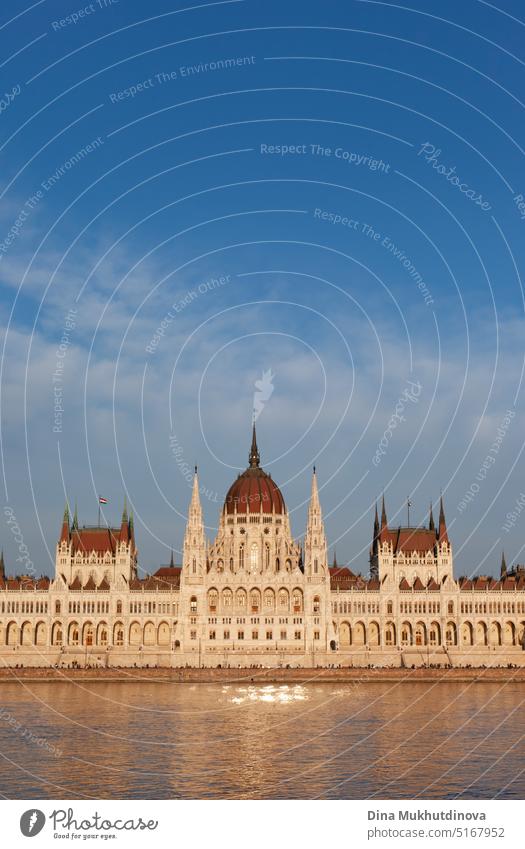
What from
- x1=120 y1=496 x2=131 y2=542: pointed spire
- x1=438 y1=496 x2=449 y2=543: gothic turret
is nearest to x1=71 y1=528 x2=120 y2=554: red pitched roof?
x1=120 y1=496 x2=131 y2=542: pointed spire

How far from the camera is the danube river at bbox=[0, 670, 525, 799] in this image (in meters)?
44.5

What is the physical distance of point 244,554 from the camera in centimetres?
14762

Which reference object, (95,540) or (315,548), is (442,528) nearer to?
(315,548)

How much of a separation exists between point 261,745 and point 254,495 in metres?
92.8

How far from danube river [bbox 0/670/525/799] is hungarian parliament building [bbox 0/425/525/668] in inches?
1329

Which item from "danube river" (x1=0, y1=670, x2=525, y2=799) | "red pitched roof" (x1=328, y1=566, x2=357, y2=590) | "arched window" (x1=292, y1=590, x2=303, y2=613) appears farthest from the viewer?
"red pitched roof" (x1=328, y1=566, x2=357, y2=590)

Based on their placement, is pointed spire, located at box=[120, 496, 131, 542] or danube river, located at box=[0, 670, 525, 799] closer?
danube river, located at box=[0, 670, 525, 799]

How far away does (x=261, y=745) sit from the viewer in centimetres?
5875

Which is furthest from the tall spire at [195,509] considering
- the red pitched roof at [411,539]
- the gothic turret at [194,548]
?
the red pitched roof at [411,539]

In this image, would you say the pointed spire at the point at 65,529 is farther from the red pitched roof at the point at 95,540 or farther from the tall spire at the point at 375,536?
the tall spire at the point at 375,536

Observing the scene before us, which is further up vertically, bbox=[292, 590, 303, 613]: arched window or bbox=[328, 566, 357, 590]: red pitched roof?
bbox=[328, 566, 357, 590]: red pitched roof

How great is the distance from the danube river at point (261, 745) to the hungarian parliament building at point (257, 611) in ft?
111

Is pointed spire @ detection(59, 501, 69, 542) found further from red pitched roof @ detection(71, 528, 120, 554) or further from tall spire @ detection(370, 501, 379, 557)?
tall spire @ detection(370, 501, 379, 557)
